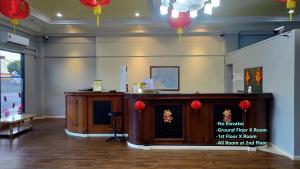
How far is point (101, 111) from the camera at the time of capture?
6621 millimetres

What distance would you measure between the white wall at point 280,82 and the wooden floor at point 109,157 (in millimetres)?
483

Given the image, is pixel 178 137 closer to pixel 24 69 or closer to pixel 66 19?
pixel 66 19

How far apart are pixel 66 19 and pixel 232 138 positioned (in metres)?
6.54

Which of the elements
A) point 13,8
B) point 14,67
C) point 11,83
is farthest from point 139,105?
point 14,67

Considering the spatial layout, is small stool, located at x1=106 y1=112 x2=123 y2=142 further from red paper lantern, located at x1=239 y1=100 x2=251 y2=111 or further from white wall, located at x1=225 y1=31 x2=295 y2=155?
white wall, located at x1=225 y1=31 x2=295 y2=155

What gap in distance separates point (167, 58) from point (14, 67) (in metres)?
5.31

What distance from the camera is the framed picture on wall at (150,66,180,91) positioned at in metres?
9.63

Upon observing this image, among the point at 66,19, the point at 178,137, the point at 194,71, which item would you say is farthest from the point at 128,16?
the point at 178,137

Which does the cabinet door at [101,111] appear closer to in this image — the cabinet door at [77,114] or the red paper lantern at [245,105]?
the cabinet door at [77,114]

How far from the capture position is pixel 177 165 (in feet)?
14.5

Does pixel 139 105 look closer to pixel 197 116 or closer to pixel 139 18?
pixel 197 116

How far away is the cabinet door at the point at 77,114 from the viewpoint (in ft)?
21.8

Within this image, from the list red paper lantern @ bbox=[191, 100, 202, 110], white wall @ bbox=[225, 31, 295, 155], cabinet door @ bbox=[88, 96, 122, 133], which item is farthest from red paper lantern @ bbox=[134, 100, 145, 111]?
white wall @ bbox=[225, 31, 295, 155]

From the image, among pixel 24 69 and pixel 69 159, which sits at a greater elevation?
pixel 24 69
